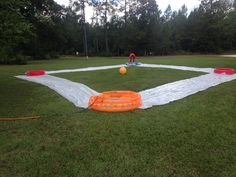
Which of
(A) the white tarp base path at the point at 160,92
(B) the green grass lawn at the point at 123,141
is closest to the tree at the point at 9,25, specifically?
(A) the white tarp base path at the point at 160,92

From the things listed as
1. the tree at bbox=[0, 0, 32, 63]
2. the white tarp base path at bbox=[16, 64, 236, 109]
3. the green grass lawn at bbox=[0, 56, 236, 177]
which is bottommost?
the green grass lawn at bbox=[0, 56, 236, 177]

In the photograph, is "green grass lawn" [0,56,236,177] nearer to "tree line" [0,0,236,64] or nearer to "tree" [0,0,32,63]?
"tree" [0,0,32,63]

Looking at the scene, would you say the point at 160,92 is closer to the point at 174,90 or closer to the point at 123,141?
the point at 174,90

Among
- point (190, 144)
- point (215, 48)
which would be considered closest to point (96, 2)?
point (215, 48)

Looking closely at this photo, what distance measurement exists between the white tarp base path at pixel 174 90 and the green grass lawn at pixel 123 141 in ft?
1.15

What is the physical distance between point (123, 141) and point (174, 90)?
334 centimetres

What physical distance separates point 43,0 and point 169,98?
20402 millimetres

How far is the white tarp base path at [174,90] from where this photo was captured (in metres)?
4.92

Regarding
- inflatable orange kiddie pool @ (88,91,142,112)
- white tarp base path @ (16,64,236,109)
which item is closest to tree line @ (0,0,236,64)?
white tarp base path @ (16,64,236,109)

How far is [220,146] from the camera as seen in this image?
277 centimetres

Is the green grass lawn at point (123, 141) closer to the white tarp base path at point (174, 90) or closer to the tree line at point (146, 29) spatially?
the white tarp base path at point (174, 90)

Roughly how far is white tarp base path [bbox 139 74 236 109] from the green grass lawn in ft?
1.15

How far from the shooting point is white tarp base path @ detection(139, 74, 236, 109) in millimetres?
4922

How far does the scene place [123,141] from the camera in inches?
116
